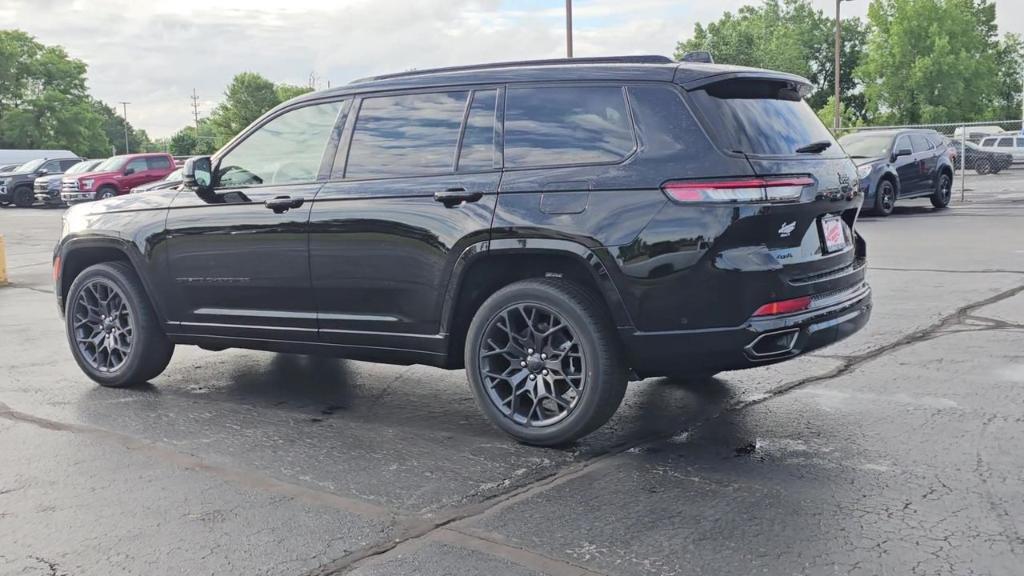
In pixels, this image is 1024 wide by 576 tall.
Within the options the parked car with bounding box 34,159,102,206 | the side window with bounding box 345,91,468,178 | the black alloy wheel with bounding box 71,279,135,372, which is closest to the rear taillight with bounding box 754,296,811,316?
the side window with bounding box 345,91,468,178

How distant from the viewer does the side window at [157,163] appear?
109 ft

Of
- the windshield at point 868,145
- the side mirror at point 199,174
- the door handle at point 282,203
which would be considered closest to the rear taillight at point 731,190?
the door handle at point 282,203

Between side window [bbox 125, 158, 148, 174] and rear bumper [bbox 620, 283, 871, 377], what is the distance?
31.0 m

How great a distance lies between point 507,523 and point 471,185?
5.92 feet

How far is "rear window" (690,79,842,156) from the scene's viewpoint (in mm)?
4629

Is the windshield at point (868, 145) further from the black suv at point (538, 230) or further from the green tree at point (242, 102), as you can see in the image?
the green tree at point (242, 102)

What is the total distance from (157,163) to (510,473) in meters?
31.3

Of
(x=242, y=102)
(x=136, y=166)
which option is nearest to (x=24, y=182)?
(x=136, y=166)

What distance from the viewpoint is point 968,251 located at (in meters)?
12.7

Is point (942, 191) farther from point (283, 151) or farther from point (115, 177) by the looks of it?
point (115, 177)

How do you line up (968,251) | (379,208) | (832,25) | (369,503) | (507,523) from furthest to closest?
1. (832,25)
2. (968,251)
3. (379,208)
4. (369,503)
5. (507,523)

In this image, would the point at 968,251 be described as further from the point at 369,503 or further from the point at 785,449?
the point at 369,503

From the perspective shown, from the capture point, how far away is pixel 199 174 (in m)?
5.92

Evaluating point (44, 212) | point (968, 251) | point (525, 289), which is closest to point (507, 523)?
point (525, 289)
